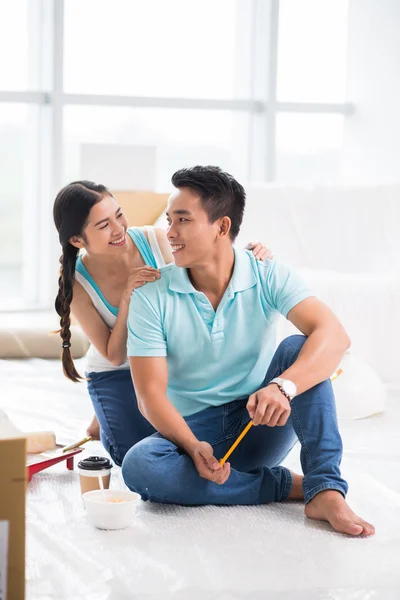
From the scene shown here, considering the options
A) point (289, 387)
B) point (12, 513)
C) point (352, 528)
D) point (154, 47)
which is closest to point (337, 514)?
point (352, 528)

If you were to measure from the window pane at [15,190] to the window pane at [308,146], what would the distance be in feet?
5.36

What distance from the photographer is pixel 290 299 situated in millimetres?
2072

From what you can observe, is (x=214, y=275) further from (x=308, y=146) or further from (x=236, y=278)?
(x=308, y=146)

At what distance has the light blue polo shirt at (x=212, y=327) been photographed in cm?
205

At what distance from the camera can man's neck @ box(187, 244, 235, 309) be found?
2.10 meters

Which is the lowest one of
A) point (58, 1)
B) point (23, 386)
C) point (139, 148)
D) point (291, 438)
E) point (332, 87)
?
point (23, 386)

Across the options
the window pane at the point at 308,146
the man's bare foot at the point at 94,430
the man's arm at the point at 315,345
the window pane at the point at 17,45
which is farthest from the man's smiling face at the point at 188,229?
the window pane at the point at 308,146

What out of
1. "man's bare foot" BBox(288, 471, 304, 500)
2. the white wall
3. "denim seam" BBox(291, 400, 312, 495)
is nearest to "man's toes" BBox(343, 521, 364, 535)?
"denim seam" BBox(291, 400, 312, 495)

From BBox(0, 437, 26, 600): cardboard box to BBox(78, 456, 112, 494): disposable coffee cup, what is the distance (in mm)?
812

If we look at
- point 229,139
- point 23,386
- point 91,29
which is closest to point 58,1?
point 91,29

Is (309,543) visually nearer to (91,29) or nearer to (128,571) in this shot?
(128,571)

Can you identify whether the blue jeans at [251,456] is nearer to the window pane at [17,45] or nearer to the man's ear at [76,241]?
the man's ear at [76,241]

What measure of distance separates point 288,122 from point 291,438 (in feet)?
13.9

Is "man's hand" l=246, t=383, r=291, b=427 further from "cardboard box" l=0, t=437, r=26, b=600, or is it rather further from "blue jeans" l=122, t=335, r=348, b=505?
"cardboard box" l=0, t=437, r=26, b=600
